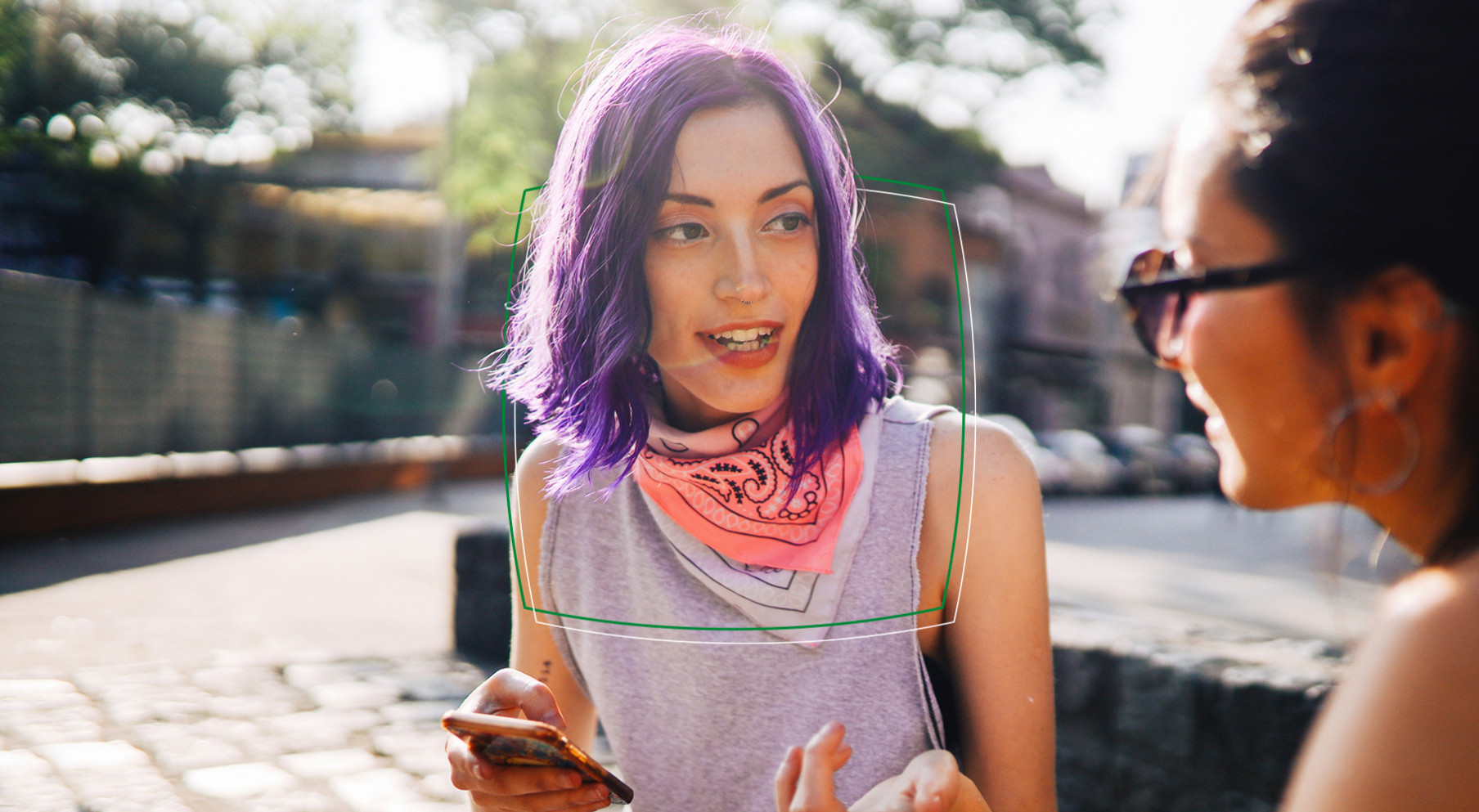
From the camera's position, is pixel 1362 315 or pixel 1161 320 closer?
pixel 1362 315

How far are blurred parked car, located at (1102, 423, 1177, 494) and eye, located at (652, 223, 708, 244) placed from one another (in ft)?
66.2

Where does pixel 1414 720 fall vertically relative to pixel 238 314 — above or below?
below

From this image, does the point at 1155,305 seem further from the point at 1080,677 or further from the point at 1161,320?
the point at 1080,677

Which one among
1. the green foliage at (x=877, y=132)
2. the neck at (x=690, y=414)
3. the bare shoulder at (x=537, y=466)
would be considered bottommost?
the bare shoulder at (x=537, y=466)

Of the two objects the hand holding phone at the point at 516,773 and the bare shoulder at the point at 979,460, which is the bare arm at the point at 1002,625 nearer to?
the bare shoulder at the point at 979,460

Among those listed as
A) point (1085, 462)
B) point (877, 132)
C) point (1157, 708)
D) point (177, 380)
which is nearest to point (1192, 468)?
point (1085, 462)

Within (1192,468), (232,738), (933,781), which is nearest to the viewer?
(933,781)

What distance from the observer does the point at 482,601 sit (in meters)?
4.55

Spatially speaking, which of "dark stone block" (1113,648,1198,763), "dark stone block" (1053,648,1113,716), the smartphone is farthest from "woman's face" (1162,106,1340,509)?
"dark stone block" (1053,648,1113,716)

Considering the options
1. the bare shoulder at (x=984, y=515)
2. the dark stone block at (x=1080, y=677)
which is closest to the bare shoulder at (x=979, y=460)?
the bare shoulder at (x=984, y=515)

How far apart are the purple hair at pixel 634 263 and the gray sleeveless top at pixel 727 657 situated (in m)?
0.12

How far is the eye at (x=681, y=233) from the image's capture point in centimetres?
94

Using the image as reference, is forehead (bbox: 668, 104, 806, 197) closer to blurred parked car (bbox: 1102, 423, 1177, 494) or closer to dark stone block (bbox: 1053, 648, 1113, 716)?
dark stone block (bbox: 1053, 648, 1113, 716)

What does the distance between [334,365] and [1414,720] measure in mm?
11773
